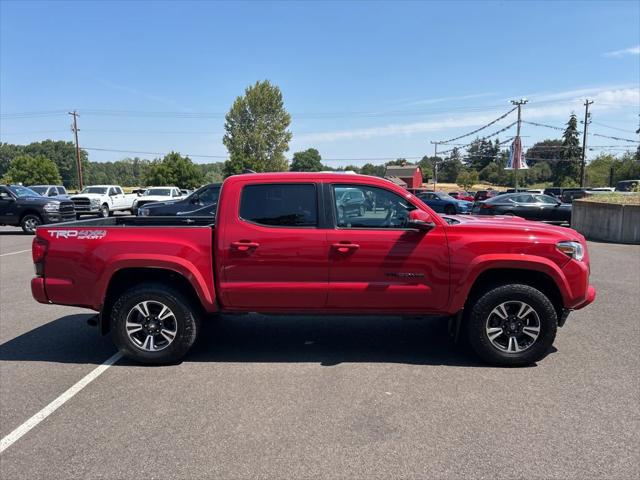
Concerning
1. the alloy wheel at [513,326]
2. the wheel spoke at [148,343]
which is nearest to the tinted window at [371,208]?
the alloy wheel at [513,326]

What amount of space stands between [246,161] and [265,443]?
62.3 meters

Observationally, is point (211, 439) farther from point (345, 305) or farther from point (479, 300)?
point (479, 300)

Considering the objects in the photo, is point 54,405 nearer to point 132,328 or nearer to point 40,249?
point 132,328

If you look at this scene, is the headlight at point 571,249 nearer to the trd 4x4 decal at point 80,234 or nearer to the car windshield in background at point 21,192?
the trd 4x4 decal at point 80,234

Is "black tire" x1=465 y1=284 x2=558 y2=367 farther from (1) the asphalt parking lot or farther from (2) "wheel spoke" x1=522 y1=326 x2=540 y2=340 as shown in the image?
(1) the asphalt parking lot

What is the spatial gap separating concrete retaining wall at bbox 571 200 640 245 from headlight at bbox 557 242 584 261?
12768 mm

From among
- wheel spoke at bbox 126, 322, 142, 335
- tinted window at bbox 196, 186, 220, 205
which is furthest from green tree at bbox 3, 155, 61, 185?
wheel spoke at bbox 126, 322, 142, 335

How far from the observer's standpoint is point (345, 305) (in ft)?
15.5

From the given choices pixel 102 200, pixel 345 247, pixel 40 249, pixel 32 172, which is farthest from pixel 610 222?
pixel 32 172

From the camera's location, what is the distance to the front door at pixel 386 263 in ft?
15.1

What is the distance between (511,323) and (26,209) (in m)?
18.6

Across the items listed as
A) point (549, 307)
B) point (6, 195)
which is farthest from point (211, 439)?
point (6, 195)

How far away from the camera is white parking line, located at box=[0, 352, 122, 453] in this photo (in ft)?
11.3

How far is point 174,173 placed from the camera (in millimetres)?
70875
